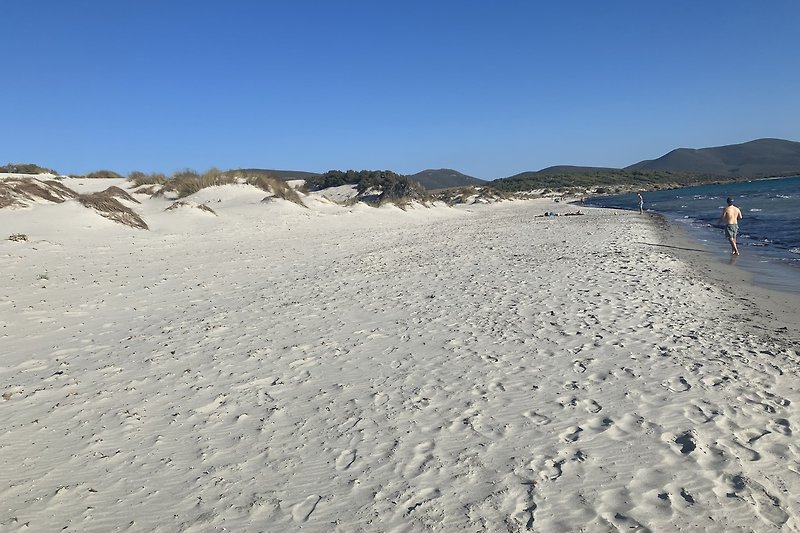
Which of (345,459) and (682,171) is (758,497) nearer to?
(345,459)

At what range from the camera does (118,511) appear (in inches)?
127

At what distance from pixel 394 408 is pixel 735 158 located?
20278 centimetres

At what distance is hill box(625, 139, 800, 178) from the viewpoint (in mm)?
145800

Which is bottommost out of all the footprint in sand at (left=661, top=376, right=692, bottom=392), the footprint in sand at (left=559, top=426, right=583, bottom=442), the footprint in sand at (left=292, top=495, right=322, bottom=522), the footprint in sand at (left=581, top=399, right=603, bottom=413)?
the footprint in sand at (left=661, top=376, right=692, bottom=392)

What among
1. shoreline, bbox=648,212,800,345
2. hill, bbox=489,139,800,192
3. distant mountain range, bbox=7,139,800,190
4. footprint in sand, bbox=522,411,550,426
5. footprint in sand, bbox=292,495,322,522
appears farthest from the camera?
distant mountain range, bbox=7,139,800,190

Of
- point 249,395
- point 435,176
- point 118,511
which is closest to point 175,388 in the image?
point 249,395

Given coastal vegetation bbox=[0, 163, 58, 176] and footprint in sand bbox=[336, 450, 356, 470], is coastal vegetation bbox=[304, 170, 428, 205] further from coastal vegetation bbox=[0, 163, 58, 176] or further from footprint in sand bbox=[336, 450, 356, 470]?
footprint in sand bbox=[336, 450, 356, 470]

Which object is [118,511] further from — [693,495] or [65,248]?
[65,248]

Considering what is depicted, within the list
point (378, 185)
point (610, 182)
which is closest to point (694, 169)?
point (610, 182)

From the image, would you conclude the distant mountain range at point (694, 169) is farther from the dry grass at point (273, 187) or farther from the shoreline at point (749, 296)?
the shoreline at point (749, 296)

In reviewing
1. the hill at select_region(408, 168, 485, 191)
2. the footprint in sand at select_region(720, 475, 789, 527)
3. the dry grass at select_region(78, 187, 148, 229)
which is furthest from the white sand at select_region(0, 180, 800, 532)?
the hill at select_region(408, 168, 485, 191)

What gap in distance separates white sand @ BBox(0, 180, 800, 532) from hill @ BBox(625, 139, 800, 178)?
522 ft

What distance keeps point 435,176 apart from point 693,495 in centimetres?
12412

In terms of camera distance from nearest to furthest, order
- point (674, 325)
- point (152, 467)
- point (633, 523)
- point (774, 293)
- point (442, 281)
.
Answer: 1. point (633, 523)
2. point (152, 467)
3. point (674, 325)
4. point (774, 293)
5. point (442, 281)
